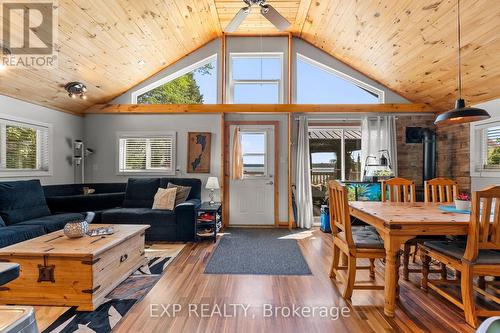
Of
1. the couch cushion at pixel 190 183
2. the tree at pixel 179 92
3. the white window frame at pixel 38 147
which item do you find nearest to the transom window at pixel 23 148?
the white window frame at pixel 38 147

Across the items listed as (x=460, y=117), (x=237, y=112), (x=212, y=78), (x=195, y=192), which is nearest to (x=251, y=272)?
(x=195, y=192)

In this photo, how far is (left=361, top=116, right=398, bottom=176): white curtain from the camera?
4906 mm

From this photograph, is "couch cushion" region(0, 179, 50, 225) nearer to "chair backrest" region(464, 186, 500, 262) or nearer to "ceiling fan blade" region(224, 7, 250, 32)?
"ceiling fan blade" region(224, 7, 250, 32)

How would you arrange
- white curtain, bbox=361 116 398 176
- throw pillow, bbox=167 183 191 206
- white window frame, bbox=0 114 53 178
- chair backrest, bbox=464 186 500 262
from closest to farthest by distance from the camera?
chair backrest, bbox=464 186 500 262, white window frame, bbox=0 114 53 178, throw pillow, bbox=167 183 191 206, white curtain, bbox=361 116 398 176

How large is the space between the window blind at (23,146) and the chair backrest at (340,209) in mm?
4508

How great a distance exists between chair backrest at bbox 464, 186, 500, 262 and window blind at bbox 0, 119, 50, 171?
5.49 m

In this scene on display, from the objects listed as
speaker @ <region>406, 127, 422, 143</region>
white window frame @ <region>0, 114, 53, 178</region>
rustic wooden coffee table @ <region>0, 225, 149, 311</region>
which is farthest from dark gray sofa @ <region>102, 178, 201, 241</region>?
speaker @ <region>406, 127, 422, 143</region>

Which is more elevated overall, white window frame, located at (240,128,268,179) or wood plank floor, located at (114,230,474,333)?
white window frame, located at (240,128,268,179)

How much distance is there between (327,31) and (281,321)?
4.41m

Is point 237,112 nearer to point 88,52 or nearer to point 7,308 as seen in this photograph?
point 88,52

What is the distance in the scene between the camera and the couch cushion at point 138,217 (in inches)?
159

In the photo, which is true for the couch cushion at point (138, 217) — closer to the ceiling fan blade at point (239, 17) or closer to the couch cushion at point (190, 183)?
the couch cushion at point (190, 183)

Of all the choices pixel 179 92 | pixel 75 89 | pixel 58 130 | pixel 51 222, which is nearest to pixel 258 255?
pixel 51 222

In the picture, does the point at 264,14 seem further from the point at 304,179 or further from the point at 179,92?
the point at 304,179
